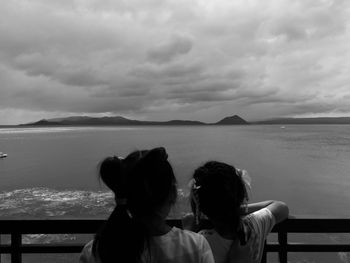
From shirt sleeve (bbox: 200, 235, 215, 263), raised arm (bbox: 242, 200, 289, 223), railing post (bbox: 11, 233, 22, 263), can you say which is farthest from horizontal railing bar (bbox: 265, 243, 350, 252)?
railing post (bbox: 11, 233, 22, 263)

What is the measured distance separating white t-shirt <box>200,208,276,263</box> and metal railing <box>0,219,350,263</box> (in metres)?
0.29

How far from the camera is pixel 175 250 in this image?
1279 millimetres

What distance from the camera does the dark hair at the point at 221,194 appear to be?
4.93 feet

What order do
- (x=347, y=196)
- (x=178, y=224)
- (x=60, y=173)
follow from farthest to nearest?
(x=60, y=173), (x=347, y=196), (x=178, y=224)

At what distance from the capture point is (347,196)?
2512cm

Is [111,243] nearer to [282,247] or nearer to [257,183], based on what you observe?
[282,247]

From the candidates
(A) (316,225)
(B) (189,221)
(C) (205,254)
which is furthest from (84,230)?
(A) (316,225)

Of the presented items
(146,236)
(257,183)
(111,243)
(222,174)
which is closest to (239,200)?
(222,174)

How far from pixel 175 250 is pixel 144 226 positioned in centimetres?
13

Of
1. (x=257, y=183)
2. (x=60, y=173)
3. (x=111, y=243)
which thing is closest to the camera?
(x=111, y=243)

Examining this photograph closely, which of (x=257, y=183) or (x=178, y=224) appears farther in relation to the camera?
(x=257, y=183)

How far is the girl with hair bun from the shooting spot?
150cm

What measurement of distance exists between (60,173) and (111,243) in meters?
36.8

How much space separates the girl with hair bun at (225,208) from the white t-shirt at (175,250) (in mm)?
216
